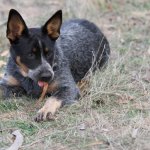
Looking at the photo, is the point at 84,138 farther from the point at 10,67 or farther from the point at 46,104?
the point at 10,67

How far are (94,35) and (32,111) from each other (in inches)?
83.1

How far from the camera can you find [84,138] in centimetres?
567

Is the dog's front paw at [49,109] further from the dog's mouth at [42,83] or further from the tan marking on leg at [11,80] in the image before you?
the tan marking on leg at [11,80]

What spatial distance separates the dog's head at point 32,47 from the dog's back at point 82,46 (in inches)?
31.3

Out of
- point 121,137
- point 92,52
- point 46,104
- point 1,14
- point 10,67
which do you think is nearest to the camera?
point 121,137


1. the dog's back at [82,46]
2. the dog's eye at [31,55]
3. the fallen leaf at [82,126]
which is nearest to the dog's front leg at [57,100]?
the fallen leaf at [82,126]

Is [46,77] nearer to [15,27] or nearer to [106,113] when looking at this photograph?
[15,27]

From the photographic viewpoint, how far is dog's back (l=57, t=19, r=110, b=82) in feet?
25.3

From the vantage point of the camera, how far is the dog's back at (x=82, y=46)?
7.72m

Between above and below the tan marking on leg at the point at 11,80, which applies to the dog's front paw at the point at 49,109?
below

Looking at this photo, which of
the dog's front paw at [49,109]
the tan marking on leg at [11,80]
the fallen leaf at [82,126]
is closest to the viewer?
the fallen leaf at [82,126]

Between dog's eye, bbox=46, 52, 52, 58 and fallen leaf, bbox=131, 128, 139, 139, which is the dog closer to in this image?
dog's eye, bbox=46, 52, 52, 58

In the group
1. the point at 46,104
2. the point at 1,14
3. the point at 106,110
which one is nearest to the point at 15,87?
the point at 46,104

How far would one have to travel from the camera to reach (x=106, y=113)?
645 cm
